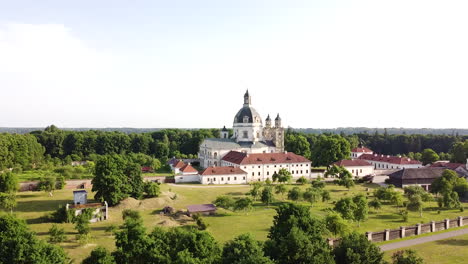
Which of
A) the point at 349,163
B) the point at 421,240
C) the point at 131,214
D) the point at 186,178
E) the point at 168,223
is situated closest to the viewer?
the point at 421,240

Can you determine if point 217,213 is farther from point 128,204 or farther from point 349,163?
point 349,163

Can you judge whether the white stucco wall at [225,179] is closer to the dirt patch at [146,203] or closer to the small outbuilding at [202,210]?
the dirt patch at [146,203]

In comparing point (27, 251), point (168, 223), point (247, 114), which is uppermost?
point (247, 114)

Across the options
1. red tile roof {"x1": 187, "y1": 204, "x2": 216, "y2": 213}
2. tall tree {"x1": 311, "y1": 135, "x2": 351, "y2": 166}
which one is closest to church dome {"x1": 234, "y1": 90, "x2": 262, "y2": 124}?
tall tree {"x1": 311, "y1": 135, "x2": 351, "y2": 166}

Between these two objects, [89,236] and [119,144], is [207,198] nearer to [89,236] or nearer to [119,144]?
[89,236]

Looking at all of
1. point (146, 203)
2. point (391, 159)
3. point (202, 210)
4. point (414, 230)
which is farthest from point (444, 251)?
point (391, 159)
